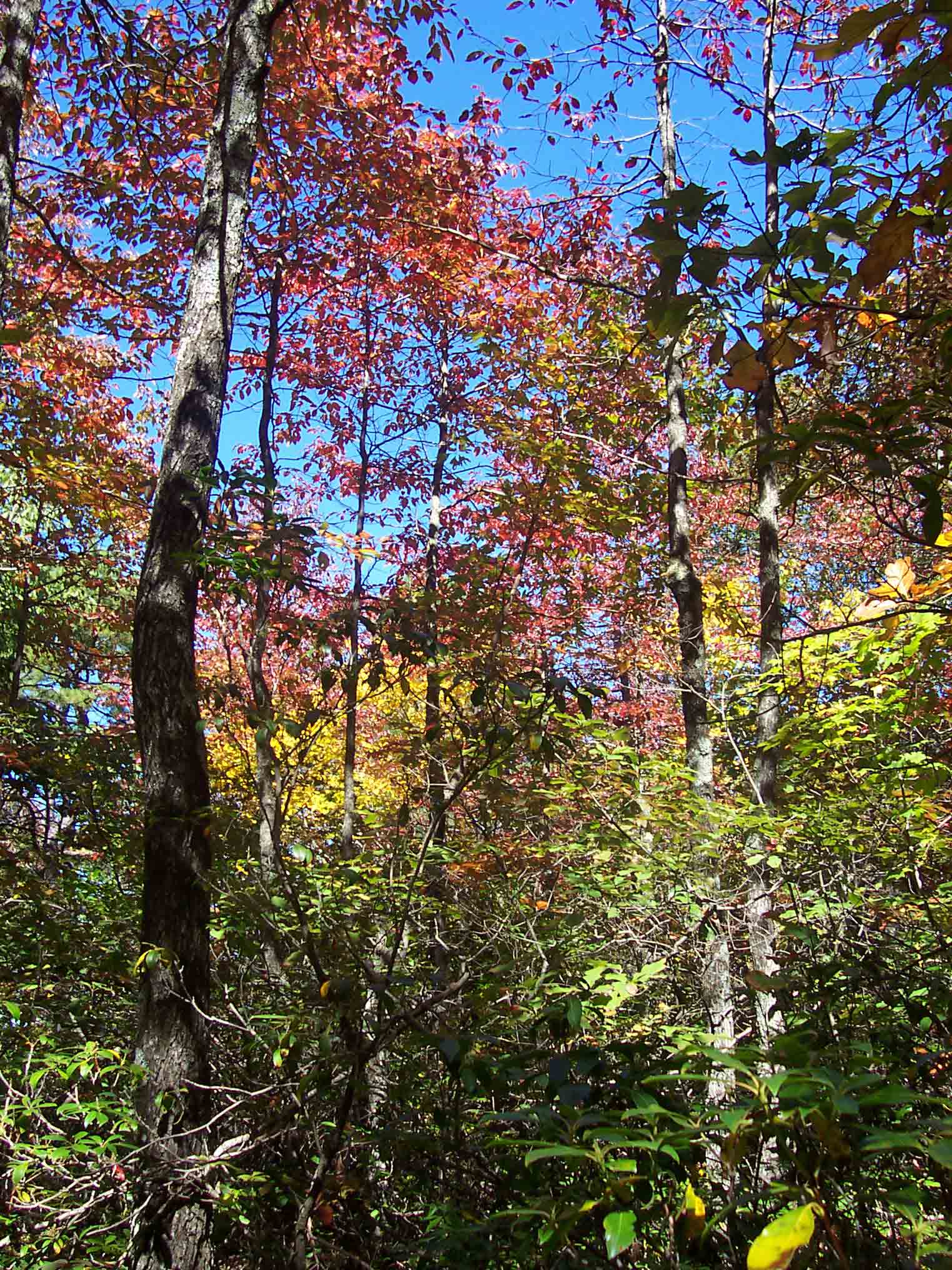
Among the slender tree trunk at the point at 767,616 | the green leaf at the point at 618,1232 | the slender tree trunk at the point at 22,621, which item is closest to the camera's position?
the green leaf at the point at 618,1232

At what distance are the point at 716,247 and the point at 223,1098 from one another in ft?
10.6

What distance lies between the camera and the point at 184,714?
11.3 ft

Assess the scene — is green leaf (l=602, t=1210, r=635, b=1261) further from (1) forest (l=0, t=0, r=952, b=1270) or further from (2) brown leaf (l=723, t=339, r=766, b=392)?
(2) brown leaf (l=723, t=339, r=766, b=392)

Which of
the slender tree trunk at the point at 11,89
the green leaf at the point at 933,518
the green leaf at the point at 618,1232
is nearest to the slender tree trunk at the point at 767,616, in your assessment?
the green leaf at the point at 933,518

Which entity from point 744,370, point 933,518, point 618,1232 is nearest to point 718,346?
point 744,370

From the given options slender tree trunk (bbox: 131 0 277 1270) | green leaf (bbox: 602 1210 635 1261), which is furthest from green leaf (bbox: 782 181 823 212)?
slender tree trunk (bbox: 131 0 277 1270)

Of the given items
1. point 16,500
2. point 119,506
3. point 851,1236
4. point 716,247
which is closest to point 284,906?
point 851,1236

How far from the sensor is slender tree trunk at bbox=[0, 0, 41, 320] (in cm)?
380

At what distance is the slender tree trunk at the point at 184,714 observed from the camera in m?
2.80

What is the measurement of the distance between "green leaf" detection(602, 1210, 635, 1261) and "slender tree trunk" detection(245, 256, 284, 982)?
55.1 inches

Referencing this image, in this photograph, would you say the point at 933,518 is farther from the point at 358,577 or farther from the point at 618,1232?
the point at 358,577

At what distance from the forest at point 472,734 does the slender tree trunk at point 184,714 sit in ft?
0.06

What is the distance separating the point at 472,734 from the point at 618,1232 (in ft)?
6.15

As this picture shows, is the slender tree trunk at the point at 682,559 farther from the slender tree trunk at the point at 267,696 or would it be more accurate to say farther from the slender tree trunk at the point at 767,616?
the slender tree trunk at the point at 267,696
